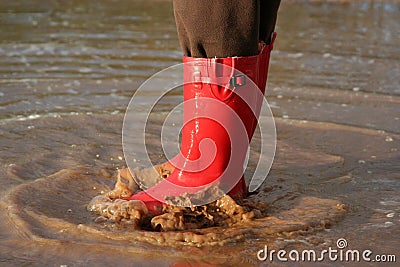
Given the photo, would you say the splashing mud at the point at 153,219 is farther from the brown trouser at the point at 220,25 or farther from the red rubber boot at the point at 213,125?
the brown trouser at the point at 220,25

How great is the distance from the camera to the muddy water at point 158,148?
1.94 m

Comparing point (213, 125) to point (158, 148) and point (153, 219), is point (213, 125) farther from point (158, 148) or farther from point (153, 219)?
point (158, 148)

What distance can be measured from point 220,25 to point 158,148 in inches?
42.9

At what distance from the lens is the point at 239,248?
1.91 metres

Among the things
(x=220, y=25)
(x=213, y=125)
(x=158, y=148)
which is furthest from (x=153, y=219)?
(x=158, y=148)

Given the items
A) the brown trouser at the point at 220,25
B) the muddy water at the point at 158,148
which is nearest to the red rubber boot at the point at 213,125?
the brown trouser at the point at 220,25

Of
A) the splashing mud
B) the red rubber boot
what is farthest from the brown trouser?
the splashing mud

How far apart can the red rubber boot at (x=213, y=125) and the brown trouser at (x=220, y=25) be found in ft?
0.11

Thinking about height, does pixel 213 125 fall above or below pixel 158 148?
above

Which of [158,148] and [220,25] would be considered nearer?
[220,25]

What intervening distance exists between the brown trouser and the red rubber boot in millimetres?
34

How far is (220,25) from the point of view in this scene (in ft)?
6.54

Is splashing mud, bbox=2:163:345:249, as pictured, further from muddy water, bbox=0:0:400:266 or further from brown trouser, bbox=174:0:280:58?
brown trouser, bbox=174:0:280:58

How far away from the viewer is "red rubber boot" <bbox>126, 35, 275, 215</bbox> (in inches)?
80.2
